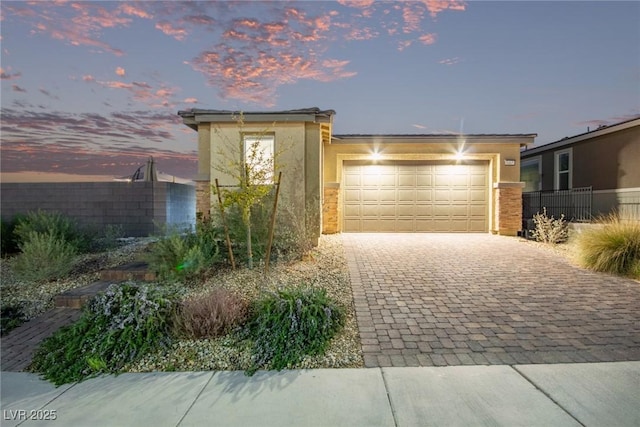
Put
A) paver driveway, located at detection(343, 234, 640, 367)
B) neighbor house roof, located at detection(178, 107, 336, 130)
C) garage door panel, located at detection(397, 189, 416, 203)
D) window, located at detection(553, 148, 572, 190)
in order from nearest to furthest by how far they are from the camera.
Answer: paver driveway, located at detection(343, 234, 640, 367) → neighbor house roof, located at detection(178, 107, 336, 130) → garage door panel, located at detection(397, 189, 416, 203) → window, located at detection(553, 148, 572, 190)

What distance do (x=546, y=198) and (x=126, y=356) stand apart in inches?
629

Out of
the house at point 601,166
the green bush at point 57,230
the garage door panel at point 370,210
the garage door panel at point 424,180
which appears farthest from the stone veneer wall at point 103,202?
the house at point 601,166

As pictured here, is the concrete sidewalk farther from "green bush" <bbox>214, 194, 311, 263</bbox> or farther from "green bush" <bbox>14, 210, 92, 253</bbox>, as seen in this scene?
"green bush" <bbox>14, 210, 92, 253</bbox>

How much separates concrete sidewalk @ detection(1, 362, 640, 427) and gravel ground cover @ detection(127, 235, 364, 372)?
188 millimetres

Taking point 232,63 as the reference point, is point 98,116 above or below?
below

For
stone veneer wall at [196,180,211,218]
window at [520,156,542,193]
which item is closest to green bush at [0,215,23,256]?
stone veneer wall at [196,180,211,218]

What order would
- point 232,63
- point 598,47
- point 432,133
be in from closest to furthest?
1. point 232,63
2. point 598,47
3. point 432,133

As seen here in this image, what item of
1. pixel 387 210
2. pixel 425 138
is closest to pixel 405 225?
pixel 387 210

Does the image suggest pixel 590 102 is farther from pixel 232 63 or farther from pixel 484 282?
pixel 232 63

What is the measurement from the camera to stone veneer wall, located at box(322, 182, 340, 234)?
1255 cm

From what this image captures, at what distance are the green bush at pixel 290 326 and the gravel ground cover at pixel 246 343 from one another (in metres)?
0.12

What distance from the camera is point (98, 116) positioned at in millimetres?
11195

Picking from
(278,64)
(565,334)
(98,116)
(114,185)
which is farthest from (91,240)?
(565,334)

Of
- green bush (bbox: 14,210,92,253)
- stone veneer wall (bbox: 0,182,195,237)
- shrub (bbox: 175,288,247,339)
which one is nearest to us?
shrub (bbox: 175,288,247,339)
